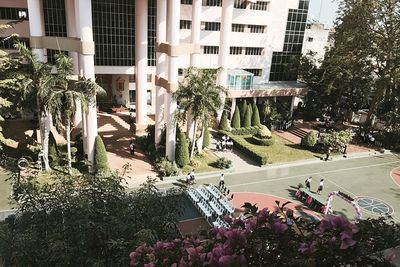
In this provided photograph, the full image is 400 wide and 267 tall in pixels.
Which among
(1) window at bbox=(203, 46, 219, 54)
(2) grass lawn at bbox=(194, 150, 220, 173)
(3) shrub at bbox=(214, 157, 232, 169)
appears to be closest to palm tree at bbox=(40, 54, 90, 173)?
(2) grass lawn at bbox=(194, 150, 220, 173)

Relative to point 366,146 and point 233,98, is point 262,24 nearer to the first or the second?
point 233,98

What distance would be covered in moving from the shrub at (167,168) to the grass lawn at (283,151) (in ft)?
27.6

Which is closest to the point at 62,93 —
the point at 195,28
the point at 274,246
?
the point at 195,28

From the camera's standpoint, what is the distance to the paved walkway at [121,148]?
27.6m

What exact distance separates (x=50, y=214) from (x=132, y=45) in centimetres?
3024

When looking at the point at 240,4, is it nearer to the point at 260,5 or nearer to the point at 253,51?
the point at 260,5

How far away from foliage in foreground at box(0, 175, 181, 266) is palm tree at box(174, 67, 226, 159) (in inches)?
677

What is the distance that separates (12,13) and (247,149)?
25.7m

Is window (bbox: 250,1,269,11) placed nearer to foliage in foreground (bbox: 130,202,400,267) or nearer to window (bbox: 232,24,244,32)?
window (bbox: 232,24,244,32)

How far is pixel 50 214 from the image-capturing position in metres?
9.39

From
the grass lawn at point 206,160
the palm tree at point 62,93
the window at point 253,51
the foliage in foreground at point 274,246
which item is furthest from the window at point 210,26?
the foliage in foreground at point 274,246

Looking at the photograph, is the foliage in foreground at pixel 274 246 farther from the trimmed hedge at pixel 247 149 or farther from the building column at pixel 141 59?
the building column at pixel 141 59

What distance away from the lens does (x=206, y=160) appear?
31.2 metres

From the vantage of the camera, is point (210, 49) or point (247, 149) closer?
point (247, 149)
